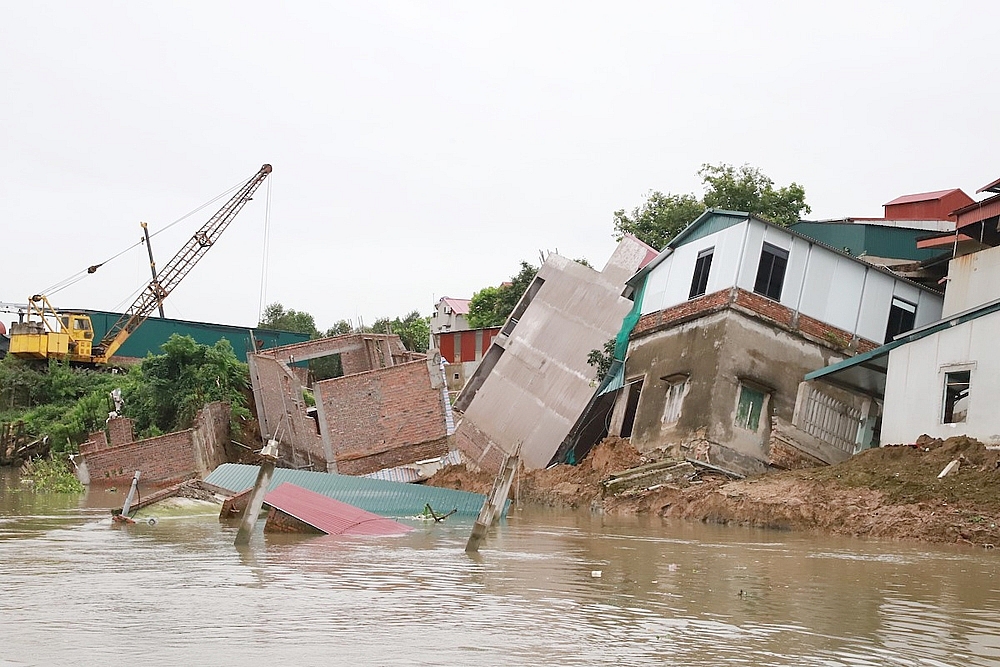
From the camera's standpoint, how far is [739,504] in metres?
18.6

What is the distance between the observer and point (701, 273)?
2498 centimetres

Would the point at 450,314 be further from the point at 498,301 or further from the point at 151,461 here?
the point at 151,461

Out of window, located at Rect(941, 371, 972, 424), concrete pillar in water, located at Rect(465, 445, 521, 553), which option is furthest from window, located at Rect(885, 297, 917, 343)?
concrete pillar in water, located at Rect(465, 445, 521, 553)

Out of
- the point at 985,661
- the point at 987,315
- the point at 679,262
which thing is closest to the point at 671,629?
the point at 985,661

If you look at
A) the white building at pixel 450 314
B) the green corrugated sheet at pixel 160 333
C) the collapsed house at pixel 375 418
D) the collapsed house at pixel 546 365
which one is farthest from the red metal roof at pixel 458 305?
the collapsed house at pixel 375 418

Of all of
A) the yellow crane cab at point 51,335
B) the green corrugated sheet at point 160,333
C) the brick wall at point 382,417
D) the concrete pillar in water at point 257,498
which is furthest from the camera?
the green corrugated sheet at point 160,333

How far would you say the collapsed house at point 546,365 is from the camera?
30.2 m

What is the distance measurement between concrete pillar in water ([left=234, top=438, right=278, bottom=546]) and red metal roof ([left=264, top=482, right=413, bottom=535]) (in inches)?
55.2

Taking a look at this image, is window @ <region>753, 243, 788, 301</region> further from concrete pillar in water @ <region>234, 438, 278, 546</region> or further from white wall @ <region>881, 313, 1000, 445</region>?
concrete pillar in water @ <region>234, 438, 278, 546</region>

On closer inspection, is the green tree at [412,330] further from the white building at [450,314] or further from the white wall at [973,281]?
the white wall at [973,281]

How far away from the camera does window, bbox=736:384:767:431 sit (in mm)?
22750

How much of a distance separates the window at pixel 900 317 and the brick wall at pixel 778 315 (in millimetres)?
735

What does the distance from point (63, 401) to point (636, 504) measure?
33.4m

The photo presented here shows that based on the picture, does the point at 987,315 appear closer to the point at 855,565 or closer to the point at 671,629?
the point at 855,565
